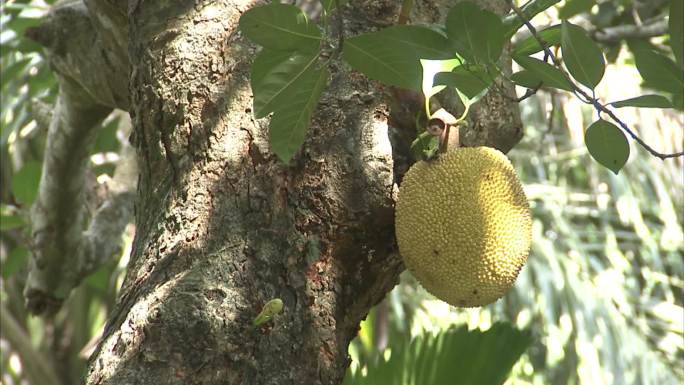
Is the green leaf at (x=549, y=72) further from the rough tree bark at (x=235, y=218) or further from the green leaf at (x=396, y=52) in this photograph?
the rough tree bark at (x=235, y=218)

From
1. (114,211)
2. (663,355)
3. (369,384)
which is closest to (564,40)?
(369,384)

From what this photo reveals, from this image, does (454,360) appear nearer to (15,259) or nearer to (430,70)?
(430,70)

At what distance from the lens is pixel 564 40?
0.71 meters

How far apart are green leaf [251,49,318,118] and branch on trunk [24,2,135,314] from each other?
81 cm

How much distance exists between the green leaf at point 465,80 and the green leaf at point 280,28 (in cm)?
13

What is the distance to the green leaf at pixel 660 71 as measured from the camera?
2.18ft

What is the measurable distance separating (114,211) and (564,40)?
1.54 metres

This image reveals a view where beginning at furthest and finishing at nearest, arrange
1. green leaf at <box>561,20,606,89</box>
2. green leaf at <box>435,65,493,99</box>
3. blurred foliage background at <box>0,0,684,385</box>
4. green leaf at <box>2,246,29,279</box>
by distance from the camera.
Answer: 1. blurred foliage background at <box>0,0,684,385</box>
2. green leaf at <box>2,246,29,279</box>
3. green leaf at <box>435,65,493,99</box>
4. green leaf at <box>561,20,606,89</box>

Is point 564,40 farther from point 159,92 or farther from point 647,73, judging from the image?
point 159,92

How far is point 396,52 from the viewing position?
2.63 feet

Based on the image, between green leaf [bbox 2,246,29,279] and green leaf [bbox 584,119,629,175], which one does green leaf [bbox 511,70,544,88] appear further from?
green leaf [bbox 2,246,29,279]

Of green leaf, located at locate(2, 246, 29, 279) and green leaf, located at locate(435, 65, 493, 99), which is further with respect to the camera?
green leaf, located at locate(2, 246, 29, 279)

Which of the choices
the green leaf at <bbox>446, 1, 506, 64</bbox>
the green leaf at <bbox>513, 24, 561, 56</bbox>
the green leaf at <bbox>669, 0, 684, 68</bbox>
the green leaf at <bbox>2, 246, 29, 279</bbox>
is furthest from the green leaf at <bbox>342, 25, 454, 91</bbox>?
the green leaf at <bbox>2, 246, 29, 279</bbox>

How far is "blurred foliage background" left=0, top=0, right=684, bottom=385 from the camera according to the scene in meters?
2.37
